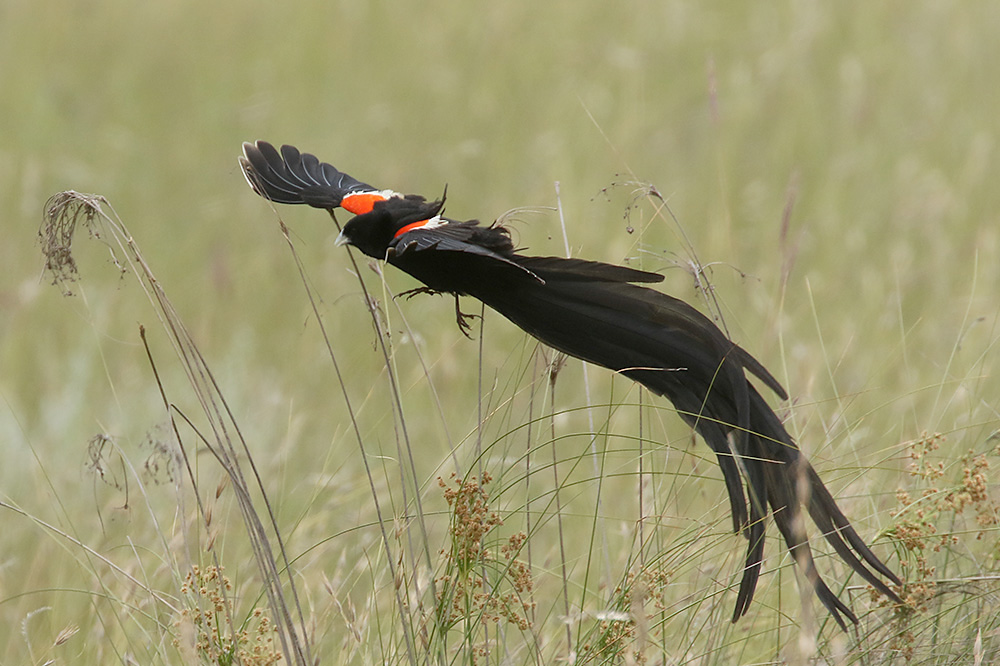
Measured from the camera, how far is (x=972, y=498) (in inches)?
69.7

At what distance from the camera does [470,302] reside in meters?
4.34

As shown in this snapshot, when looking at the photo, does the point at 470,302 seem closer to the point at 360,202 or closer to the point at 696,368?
the point at 360,202

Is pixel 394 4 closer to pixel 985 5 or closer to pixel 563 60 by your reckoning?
pixel 563 60

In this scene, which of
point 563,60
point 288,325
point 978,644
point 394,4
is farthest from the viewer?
point 394,4

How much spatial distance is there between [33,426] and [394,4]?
174 inches

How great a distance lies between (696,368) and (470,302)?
106 inches

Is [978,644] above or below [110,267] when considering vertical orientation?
below

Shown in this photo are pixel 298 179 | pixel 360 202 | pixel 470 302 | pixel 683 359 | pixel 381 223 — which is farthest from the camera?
pixel 470 302

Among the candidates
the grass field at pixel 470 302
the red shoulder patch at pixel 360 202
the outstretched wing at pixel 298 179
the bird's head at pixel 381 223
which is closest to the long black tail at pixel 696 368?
the grass field at pixel 470 302

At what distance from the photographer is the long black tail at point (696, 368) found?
65.1 inches

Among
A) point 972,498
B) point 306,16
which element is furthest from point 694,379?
point 306,16

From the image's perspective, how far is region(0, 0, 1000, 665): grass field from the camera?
214 centimetres

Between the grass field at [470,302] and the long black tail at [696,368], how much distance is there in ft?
0.58

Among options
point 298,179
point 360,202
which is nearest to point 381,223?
point 360,202
